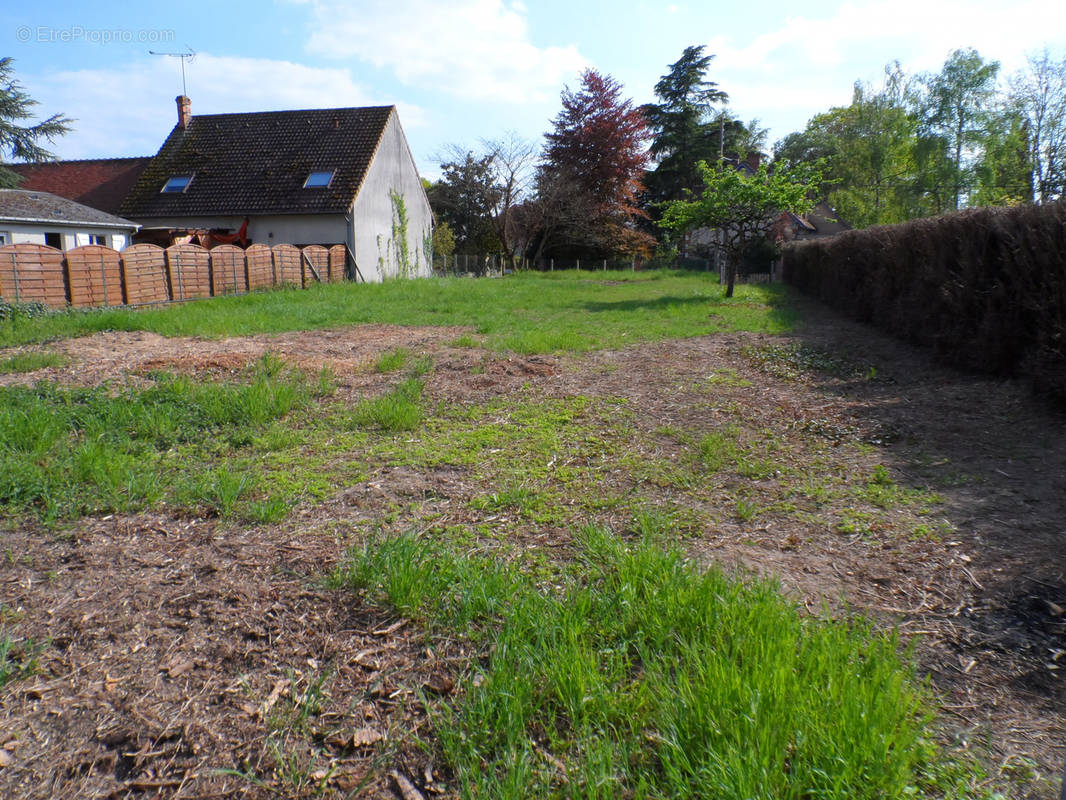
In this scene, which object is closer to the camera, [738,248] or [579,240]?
[738,248]

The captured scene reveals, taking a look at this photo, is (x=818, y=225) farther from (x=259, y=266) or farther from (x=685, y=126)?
(x=259, y=266)

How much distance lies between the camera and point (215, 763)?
6.78 ft

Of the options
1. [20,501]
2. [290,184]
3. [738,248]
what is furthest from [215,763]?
[290,184]

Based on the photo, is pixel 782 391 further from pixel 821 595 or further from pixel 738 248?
pixel 738 248

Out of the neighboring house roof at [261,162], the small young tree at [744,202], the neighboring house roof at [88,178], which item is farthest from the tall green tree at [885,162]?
the neighboring house roof at [88,178]

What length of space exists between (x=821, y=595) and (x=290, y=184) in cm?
2725

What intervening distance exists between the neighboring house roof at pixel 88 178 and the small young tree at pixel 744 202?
25.0 m

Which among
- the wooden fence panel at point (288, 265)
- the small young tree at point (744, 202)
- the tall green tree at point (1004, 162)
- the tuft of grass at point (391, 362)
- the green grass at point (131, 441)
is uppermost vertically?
the tall green tree at point (1004, 162)

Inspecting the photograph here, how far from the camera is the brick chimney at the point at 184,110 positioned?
96.3 feet

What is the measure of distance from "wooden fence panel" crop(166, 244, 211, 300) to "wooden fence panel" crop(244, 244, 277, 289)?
1.60m

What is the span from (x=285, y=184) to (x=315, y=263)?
16.8ft

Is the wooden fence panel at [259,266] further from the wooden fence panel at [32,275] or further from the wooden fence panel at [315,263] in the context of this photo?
the wooden fence panel at [32,275]

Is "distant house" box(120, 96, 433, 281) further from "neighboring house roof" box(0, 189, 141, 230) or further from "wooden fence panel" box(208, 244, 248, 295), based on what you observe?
"wooden fence panel" box(208, 244, 248, 295)

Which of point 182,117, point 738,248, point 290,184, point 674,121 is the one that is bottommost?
point 738,248
